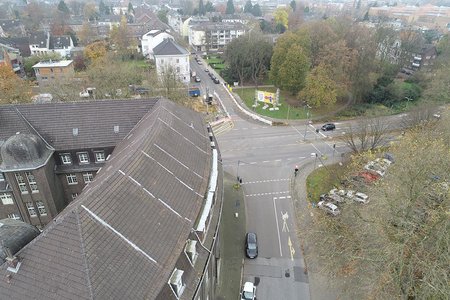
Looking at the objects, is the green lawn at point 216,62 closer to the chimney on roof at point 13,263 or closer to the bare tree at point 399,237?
the bare tree at point 399,237

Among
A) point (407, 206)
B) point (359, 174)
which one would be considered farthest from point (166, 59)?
point (407, 206)

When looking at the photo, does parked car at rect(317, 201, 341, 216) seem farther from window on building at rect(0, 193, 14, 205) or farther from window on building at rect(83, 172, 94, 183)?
window on building at rect(0, 193, 14, 205)

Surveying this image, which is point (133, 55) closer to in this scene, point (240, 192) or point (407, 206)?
point (240, 192)

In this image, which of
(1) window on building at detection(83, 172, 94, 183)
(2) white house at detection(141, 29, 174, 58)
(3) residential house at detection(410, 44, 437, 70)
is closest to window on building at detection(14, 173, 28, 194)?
(1) window on building at detection(83, 172, 94, 183)

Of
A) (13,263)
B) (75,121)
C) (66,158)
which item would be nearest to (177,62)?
(75,121)

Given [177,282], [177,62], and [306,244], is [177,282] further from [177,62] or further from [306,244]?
[177,62]

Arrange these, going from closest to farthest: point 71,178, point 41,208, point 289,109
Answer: point 41,208 → point 71,178 → point 289,109
